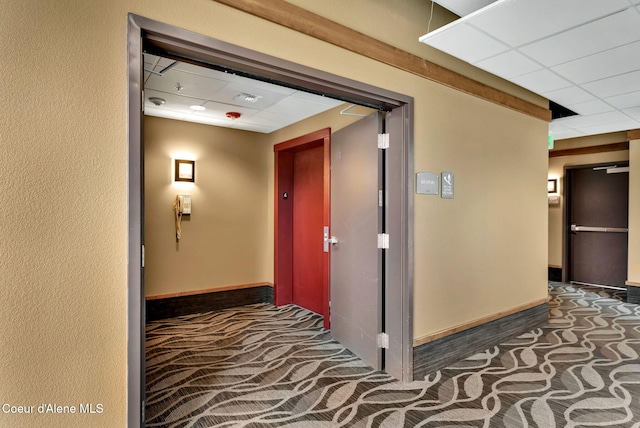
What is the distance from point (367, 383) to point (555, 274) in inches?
231

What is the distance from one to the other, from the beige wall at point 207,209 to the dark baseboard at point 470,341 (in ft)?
9.61

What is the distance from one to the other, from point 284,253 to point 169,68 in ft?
9.57

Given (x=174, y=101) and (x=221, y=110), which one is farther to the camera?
(x=221, y=110)

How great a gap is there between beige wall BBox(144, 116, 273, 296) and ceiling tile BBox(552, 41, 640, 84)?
11.9ft

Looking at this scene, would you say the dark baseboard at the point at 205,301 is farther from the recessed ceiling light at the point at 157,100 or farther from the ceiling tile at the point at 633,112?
the ceiling tile at the point at 633,112

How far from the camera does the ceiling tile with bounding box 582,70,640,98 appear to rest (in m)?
3.36

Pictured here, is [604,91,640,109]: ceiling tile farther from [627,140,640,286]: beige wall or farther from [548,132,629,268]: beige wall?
[548,132,629,268]: beige wall

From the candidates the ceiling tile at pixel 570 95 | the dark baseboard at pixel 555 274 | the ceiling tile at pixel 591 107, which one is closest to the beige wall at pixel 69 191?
the ceiling tile at pixel 570 95

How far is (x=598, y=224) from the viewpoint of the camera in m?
6.50

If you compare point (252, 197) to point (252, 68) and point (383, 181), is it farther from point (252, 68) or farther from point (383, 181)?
point (252, 68)

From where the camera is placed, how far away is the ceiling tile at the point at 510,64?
9.66 ft

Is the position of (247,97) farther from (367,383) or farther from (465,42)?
(367,383)

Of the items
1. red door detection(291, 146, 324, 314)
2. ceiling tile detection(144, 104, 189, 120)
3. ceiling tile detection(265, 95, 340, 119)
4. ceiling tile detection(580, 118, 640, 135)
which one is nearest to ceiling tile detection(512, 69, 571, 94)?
ceiling tile detection(265, 95, 340, 119)

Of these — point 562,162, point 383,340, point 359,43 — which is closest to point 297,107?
point 359,43
